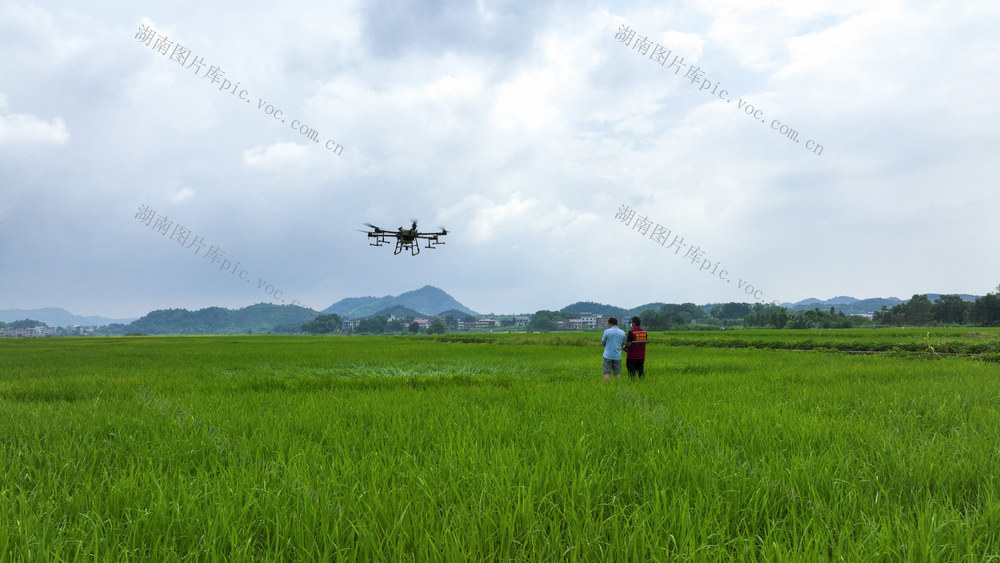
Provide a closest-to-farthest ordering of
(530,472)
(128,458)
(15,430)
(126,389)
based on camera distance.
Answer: (530,472), (128,458), (15,430), (126,389)

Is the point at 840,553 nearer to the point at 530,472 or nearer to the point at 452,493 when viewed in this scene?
the point at 530,472

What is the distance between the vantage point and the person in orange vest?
1008 cm

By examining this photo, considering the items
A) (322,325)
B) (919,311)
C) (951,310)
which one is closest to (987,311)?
(951,310)

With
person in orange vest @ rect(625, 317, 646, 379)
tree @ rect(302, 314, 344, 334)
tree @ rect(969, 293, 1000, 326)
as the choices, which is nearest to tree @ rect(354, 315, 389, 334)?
tree @ rect(302, 314, 344, 334)

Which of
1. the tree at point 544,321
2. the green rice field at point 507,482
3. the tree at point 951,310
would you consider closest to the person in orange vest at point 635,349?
the green rice field at point 507,482

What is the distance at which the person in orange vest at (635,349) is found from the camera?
1008 centimetres

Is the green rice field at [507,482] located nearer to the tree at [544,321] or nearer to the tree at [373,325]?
the tree at [544,321]

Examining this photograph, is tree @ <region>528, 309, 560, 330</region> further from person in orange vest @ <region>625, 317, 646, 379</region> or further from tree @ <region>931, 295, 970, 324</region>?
person in orange vest @ <region>625, 317, 646, 379</region>

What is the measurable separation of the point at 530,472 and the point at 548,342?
111ft

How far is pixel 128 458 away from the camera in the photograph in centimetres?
386

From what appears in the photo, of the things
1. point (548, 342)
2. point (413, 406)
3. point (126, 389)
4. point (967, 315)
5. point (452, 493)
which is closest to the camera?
point (452, 493)

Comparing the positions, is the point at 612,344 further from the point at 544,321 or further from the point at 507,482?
the point at 544,321

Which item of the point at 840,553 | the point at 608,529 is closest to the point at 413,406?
the point at 608,529

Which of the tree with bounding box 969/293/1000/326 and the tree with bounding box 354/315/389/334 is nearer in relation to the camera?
the tree with bounding box 969/293/1000/326
